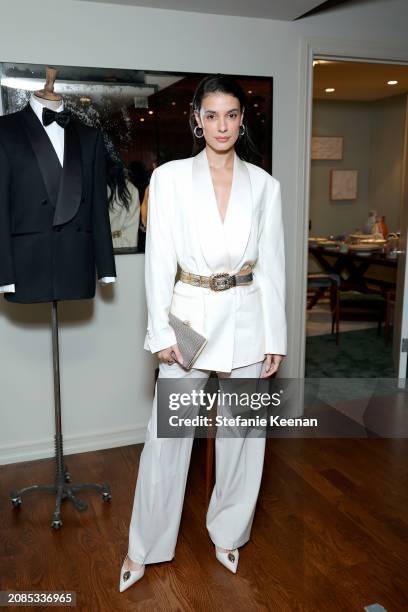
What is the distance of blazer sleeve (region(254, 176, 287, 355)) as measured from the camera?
6.46ft

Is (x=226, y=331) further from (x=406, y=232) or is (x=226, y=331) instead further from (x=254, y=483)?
(x=406, y=232)

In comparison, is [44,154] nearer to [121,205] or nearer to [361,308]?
[121,205]

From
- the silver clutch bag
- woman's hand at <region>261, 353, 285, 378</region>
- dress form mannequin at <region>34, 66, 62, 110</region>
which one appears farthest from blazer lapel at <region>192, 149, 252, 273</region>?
dress form mannequin at <region>34, 66, 62, 110</region>

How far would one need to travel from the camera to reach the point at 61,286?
229 cm

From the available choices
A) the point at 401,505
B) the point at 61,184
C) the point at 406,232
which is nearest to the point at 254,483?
the point at 401,505

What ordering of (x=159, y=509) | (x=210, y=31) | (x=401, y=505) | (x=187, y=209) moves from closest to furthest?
(x=187, y=209), (x=159, y=509), (x=401, y=505), (x=210, y=31)

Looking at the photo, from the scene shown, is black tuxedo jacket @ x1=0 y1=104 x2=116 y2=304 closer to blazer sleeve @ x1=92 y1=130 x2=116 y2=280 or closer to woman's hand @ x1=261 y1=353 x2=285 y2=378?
blazer sleeve @ x1=92 y1=130 x2=116 y2=280

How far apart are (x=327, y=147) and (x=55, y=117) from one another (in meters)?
5.52

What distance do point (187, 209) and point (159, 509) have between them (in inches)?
39.9

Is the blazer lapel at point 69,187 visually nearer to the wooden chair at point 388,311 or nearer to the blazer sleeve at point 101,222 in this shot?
the blazer sleeve at point 101,222

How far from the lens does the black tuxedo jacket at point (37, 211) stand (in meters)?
2.24
